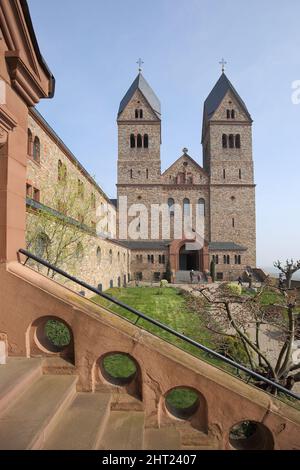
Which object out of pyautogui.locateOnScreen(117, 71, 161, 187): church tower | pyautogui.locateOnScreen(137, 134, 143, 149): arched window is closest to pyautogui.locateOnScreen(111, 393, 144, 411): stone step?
pyautogui.locateOnScreen(117, 71, 161, 187): church tower

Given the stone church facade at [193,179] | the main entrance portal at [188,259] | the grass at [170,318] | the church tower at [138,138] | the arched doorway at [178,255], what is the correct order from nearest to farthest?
the grass at [170,318] < the arched doorway at [178,255] < the main entrance portal at [188,259] < the stone church facade at [193,179] < the church tower at [138,138]

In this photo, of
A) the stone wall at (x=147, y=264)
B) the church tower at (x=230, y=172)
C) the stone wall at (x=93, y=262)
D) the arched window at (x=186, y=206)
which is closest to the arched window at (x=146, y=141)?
the church tower at (x=230, y=172)

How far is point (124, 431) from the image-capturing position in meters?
2.61

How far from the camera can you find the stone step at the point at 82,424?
7.18 ft

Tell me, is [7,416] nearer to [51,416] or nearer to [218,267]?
[51,416]

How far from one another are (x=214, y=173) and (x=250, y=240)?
11651 millimetres

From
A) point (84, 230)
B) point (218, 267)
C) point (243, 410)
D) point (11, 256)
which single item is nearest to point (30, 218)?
point (84, 230)

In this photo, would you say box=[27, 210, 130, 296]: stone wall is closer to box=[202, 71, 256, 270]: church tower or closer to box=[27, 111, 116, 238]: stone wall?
box=[27, 111, 116, 238]: stone wall

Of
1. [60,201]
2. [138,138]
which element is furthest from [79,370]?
[138,138]

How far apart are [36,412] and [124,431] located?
2.74ft

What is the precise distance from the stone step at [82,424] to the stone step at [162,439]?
45 centimetres

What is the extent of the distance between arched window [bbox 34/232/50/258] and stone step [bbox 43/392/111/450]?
8527 millimetres

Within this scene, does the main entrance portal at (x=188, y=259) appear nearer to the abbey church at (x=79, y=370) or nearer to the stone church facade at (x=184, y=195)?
the stone church facade at (x=184, y=195)

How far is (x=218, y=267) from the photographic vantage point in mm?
39375
